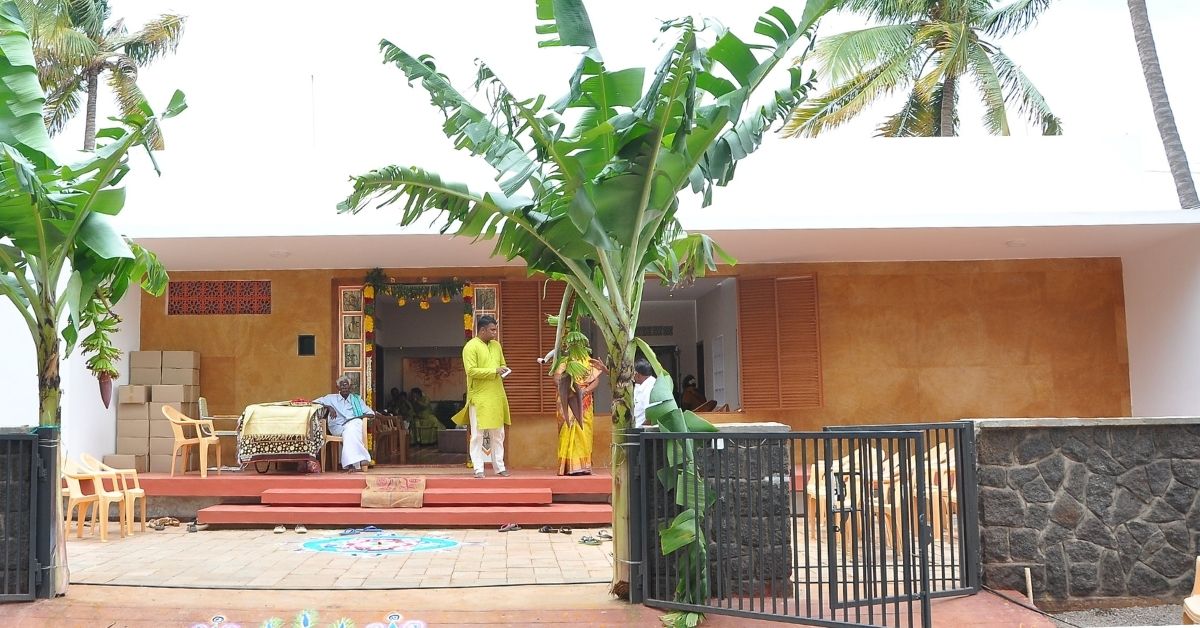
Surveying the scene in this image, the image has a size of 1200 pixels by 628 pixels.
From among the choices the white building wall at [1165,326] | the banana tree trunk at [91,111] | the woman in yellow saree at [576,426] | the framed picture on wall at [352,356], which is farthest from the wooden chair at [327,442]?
the banana tree trunk at [91,111]

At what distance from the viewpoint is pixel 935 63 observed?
729 inches

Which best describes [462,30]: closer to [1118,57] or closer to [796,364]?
[796,364]

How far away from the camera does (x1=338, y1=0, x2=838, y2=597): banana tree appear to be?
5.26 m

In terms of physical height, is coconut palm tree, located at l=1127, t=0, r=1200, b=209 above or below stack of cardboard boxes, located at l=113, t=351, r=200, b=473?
above

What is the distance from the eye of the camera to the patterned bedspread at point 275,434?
10492mm

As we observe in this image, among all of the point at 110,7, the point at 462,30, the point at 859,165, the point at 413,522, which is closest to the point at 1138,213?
the point at 859,165

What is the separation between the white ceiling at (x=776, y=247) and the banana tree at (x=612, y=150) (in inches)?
174

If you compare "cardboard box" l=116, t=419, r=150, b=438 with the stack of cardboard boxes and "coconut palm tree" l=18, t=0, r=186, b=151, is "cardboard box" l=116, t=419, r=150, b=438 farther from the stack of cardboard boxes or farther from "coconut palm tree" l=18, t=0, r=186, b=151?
"coconut palm tree" l=18, t=0, r=186, b=151

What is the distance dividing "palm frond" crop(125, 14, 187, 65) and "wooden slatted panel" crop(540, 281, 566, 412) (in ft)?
48.0

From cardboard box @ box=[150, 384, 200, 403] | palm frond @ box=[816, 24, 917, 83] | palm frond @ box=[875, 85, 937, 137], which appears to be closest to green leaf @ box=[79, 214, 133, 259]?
cardboard box @ box=[150, 384, 200, 403]

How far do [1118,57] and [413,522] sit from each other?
1965 cm

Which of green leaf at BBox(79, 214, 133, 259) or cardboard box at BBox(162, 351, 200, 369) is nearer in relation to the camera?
green leaf at BBox(79, 214, 133, 259)

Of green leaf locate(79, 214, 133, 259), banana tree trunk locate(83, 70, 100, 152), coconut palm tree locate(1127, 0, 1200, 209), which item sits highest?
banana tree trunk locate(83, 70, 100, 152)

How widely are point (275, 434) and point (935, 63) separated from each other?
14029mm
